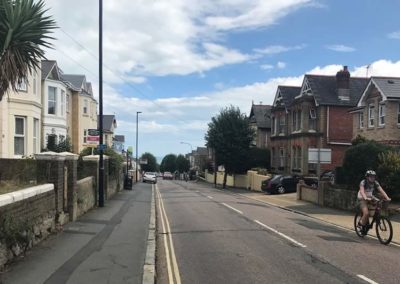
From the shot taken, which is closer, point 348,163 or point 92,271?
point 92,271

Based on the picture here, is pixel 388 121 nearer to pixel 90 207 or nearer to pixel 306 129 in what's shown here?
pixel 306 129

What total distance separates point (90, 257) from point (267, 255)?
11.8ft

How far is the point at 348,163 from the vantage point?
26.8m

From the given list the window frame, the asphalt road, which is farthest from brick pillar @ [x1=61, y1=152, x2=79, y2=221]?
the window frame

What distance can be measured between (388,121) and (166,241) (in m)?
26.0

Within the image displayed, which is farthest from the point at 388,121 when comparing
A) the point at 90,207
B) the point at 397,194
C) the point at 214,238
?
the point at 214,238

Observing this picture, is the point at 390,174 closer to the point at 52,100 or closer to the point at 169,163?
the point at 52,100

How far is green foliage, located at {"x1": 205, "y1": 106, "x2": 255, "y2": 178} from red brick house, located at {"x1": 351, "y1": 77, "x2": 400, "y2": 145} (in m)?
20.1

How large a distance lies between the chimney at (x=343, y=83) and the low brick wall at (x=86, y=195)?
34.3 metres

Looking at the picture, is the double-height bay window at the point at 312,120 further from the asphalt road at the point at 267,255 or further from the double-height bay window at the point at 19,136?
the asphalt road at the point at 267,255

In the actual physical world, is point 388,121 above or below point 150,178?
above

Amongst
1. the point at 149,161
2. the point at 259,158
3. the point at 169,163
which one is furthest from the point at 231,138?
the point at 169,163

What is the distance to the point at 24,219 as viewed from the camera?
10008 millimetres

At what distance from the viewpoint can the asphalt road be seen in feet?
29.6
